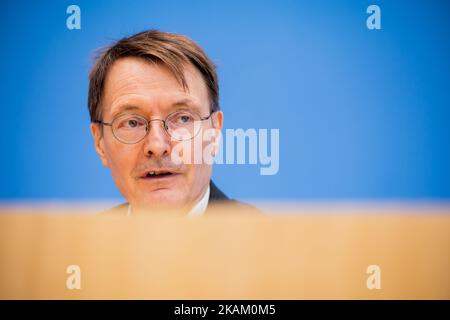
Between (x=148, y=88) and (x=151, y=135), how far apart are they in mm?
197

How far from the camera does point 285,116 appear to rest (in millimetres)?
2170

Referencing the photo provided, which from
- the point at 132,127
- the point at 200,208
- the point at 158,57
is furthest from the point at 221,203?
the point at 158,57

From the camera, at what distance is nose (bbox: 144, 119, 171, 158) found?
2014 mm

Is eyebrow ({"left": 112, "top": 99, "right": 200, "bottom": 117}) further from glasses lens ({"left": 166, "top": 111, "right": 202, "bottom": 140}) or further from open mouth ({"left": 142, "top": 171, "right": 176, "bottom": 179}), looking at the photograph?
open mouth ({"left": 142, "top": 171, "right": 176, "bottom": 179})

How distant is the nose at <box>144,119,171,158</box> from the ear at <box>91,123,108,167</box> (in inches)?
9.2

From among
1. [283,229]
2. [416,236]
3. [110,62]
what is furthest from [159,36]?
[416,236]

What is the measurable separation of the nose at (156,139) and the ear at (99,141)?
0.23 meters

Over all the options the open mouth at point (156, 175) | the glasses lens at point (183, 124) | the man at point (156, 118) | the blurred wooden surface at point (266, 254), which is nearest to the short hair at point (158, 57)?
the man at point (156, 118)

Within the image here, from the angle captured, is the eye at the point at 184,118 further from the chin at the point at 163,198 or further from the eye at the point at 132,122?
the chin at the point at 163,198

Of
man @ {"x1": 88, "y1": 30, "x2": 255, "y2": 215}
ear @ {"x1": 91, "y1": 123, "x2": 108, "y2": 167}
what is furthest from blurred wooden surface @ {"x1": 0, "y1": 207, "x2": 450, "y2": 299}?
ear @ {"x1": 91, "y1": 123, "x2": 108, "y2": 167}

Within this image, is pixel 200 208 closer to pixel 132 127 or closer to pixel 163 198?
pixel 163 198

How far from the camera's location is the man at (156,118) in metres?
2.03

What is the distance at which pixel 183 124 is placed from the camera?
204 centimetres

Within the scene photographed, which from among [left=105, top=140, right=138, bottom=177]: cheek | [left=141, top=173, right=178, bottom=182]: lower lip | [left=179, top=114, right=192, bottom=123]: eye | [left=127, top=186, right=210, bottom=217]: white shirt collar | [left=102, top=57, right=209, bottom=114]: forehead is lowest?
[left=127, top=186, right=210, bottom=217]: white shirt collar
